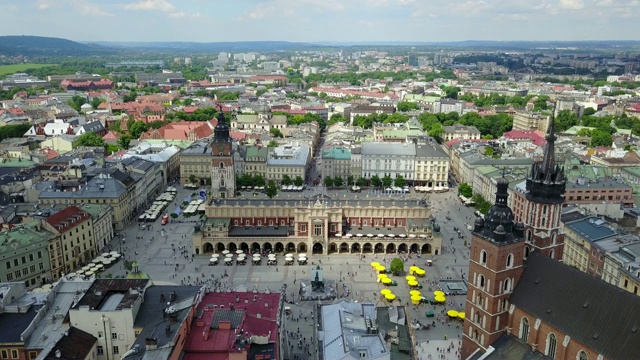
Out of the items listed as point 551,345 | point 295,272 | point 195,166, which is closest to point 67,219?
point 295,272

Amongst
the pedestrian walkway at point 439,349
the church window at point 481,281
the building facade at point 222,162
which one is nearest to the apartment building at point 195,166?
the building facade at point 222,162

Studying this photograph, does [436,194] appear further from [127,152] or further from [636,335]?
[636,335]

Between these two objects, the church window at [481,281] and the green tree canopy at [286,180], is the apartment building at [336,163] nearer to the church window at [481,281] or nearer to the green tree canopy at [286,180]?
the green tree canopy at [286,180]

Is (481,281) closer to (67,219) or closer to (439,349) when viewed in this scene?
(439,349)

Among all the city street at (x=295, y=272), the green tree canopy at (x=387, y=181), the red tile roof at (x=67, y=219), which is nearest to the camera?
the city street at (x=295, y=272)

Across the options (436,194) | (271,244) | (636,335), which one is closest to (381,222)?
(271,244)

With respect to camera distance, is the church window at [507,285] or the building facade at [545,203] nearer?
the church window at [507,285]
